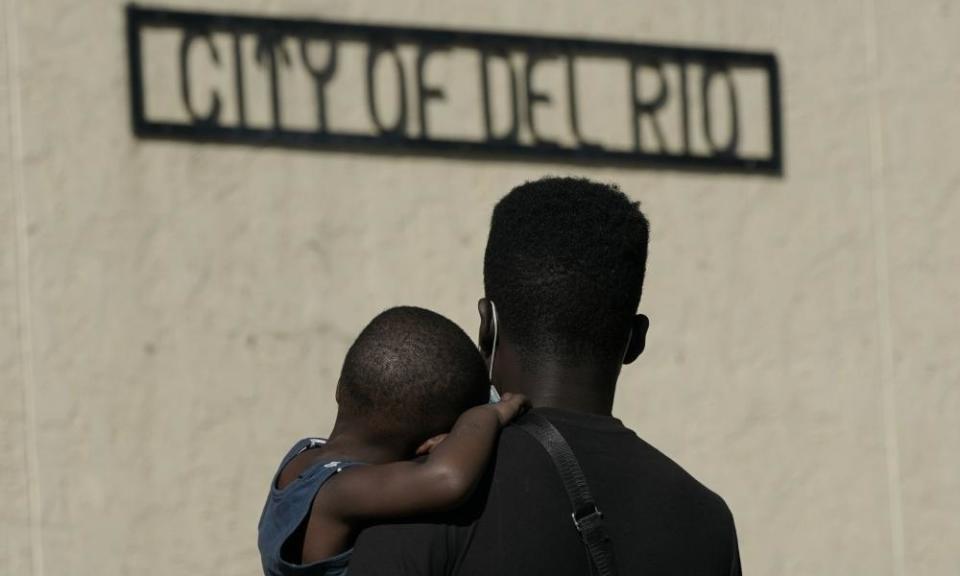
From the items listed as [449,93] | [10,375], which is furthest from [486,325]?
[449,93]

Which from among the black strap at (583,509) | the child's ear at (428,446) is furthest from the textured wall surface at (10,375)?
the black strap at (583,509)

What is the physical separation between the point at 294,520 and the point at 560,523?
47cm

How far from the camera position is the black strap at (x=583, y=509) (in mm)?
2605

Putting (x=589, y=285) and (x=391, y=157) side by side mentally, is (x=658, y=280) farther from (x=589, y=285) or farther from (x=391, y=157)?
(x=589, y=285)

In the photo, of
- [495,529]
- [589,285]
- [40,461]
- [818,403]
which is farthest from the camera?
[818,403]

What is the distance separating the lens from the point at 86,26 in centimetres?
659

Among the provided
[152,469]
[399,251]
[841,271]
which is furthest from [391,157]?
[841,271]

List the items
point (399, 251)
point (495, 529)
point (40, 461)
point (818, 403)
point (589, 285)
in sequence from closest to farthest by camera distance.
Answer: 1. point (495, 529)
2. point (589, 285)
3. point (40, 461)
4. point (399, 251)
5. point (818, 403)

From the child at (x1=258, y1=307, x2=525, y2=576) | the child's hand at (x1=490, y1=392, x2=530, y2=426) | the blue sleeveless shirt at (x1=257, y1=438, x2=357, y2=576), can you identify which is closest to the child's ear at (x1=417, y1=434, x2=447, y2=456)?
the child at (x1=258, y1=307, x2=525, y2=576)

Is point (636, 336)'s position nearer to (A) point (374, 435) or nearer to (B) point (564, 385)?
(B) point (564, 385)

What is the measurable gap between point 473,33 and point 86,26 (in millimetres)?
1476

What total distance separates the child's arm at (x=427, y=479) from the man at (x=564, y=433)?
0.03 metres

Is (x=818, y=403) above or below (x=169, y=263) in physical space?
→ below

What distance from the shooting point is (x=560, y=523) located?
2607mm
